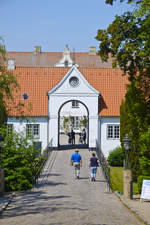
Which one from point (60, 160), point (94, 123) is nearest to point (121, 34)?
point (60, 160)

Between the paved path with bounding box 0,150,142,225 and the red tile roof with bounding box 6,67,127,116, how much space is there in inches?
529

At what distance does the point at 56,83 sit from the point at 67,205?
24003mm

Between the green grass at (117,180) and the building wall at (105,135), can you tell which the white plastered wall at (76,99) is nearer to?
the building wall at (105,135)

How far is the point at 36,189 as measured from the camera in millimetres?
19672

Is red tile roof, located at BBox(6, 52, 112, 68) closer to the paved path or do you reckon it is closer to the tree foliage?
the paved path

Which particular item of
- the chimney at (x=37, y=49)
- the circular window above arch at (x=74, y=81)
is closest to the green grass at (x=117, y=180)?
the circular window above arch at (x=74, y=81)

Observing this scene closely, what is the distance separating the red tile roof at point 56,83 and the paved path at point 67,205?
13436 millimetres

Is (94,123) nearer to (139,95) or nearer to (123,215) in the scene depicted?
(139,95)

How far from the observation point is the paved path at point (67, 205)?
12211 millimetres

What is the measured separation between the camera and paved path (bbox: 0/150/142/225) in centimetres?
1221

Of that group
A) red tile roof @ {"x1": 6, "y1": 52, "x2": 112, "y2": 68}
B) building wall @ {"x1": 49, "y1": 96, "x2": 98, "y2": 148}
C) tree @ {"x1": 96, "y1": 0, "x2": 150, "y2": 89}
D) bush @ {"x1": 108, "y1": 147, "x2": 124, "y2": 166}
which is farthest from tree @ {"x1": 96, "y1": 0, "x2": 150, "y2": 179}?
red tile roof @ {"x1": 6, "y1": 52, "x2": 112, "y2": 68}

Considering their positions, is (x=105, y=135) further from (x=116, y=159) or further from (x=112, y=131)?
(x=116, y=159)

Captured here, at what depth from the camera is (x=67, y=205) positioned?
1487 cm

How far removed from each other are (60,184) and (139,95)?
6.79m
